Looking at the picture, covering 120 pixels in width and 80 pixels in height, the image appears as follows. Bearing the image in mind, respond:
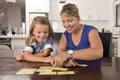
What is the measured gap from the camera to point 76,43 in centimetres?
148

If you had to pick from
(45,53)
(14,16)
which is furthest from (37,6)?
(14,16)

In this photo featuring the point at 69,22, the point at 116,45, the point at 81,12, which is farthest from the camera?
the point at 81,12

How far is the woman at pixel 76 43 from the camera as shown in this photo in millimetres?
1209

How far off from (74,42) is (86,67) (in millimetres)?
372

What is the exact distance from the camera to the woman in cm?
121

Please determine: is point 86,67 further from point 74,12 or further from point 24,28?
point 24,28

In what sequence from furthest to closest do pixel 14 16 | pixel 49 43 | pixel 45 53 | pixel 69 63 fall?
pixel 14 16 → pixel 49 43 → pixel 45 53 → pixel 69 63

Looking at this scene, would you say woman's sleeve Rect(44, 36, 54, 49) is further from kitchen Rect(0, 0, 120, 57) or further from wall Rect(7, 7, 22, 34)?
wall Rect(7, 7, 22, 34)

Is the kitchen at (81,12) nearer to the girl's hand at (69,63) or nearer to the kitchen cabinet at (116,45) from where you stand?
the kitchen cabinet at (116,45)

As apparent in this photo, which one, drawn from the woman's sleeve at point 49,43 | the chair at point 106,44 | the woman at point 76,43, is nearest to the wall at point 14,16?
the chair at point 106,44

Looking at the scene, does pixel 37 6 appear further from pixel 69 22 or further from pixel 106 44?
pixel 69 22

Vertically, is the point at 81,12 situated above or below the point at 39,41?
above

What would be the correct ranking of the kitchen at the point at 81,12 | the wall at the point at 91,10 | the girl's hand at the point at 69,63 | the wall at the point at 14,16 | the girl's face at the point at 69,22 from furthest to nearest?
the wall at the point at 14,16 < the wall at the point at 91,10 < the kitchen at the point at 81,12 < the girl's face at the point at 69,22 < the girl's hand at the point at 69,63

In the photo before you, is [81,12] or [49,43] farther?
[81,12]
